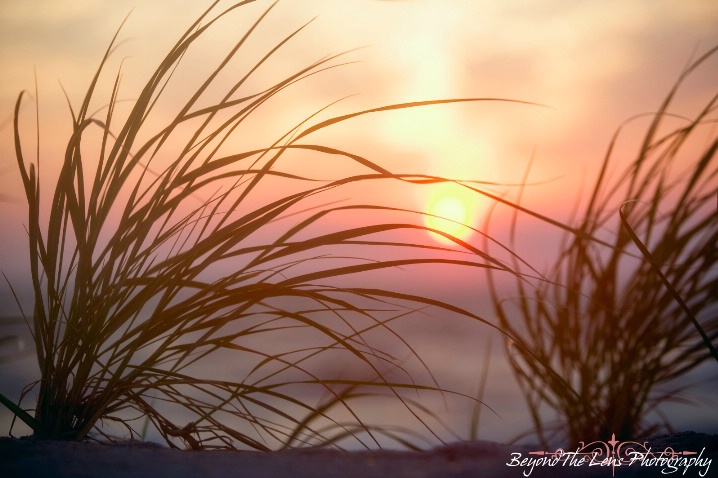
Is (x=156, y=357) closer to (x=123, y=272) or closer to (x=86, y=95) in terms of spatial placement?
(x=123, y=272)

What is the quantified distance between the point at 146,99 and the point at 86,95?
0.18 m

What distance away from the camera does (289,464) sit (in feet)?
3.07

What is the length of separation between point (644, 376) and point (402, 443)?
0.63 meters

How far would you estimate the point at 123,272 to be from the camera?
123 cm

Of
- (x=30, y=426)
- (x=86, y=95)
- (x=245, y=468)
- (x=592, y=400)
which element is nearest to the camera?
(x=245, y=468)

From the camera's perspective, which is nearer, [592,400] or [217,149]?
[217,149]

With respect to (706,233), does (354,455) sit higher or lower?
lower

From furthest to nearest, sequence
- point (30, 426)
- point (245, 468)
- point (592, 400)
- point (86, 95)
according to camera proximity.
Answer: point (592, 400), point (86, 95), point (30, 426), point (245, 468)

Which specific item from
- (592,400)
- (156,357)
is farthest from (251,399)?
(592,400)

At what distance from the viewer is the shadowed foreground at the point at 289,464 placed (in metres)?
0.86

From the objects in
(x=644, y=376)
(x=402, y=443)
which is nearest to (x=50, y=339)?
(x=402, y=443)

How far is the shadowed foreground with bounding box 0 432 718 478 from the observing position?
2.83ft

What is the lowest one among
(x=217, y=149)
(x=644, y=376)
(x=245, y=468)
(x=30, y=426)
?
(x=245, y=468)

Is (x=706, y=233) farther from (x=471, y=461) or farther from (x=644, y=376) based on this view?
(x=471, y=461)
